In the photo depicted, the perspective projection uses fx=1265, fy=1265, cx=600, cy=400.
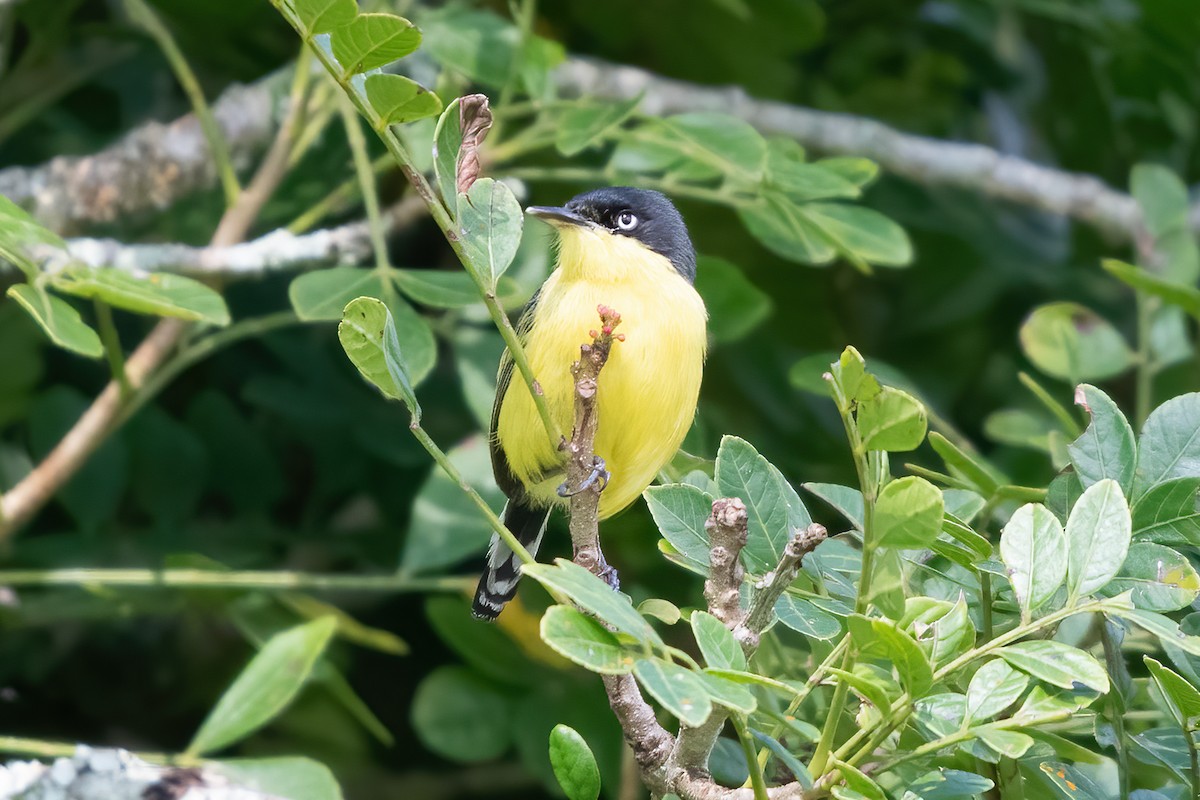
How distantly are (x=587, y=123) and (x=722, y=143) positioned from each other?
31cm

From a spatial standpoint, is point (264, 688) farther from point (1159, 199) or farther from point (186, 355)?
point (1159, 199)

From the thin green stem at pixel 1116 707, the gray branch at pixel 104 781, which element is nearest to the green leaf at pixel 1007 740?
the thin green stem at pixel 1116 707

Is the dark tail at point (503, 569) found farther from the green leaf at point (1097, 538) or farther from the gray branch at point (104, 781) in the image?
the green leaf at point (1097, 538)

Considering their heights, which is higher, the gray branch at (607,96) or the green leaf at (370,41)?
the green leaf at (370,41)

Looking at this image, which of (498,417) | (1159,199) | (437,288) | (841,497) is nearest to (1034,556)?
(841,497)

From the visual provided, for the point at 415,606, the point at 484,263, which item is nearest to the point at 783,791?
the point at 484,263

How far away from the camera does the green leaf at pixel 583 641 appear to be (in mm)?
1286

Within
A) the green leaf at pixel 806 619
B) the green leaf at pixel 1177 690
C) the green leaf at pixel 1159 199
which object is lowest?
the green leaf at pixel 1159 199

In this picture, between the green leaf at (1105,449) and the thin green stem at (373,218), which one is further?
the thin green stem at (373,218)

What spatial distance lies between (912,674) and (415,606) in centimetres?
297

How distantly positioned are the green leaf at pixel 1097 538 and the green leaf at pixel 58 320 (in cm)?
145

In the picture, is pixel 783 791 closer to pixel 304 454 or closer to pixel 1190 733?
pixel 1190 733

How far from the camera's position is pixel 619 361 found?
2453 mm

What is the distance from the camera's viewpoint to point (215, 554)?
11.8 feet
